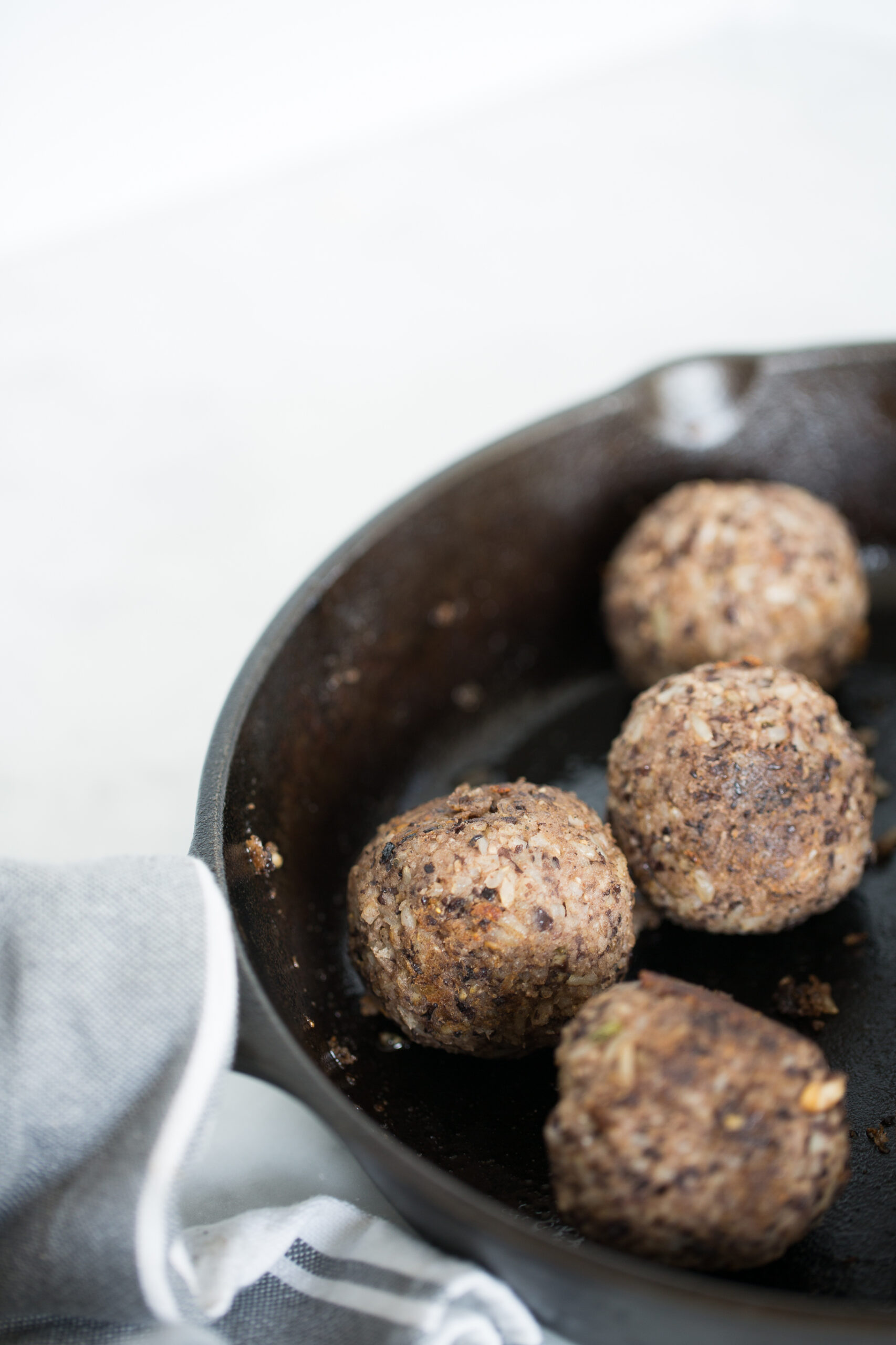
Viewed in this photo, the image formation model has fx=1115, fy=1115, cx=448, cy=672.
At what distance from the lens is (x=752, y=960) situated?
1.46 metres

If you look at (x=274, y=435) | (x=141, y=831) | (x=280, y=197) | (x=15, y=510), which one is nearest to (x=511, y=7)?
(x=280, y=197)

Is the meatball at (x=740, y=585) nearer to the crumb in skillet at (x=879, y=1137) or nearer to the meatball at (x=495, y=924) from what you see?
the meatball at (x=495, y=924)

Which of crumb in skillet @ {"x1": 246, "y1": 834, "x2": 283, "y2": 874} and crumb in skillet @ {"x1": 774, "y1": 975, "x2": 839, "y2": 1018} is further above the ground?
crumb in skillet @ {"x1": 246, "y1": 834, "x2": 283, "y2": 874}

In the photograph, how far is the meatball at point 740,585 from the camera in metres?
1.64

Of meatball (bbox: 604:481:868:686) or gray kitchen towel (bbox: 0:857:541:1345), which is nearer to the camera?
gray kitchen towel (bbox: 0:857:541:1345)

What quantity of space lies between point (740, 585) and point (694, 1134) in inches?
34.4

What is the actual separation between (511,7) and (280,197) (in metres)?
0.92

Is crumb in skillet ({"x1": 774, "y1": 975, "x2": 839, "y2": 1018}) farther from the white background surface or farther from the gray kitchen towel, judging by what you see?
the white background surface

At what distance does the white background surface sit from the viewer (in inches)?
85.4

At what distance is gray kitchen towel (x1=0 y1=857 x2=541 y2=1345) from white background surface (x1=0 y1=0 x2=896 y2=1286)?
0.76m

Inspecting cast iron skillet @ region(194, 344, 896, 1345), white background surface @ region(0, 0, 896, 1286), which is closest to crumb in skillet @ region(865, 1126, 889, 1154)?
cast iron skillet @ region(194, 344, 896, 1345)

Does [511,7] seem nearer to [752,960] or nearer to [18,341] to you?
[18,341]

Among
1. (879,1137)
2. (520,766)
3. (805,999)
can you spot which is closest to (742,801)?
(805,999)

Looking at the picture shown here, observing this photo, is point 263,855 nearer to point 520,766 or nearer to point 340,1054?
point 340,1054
